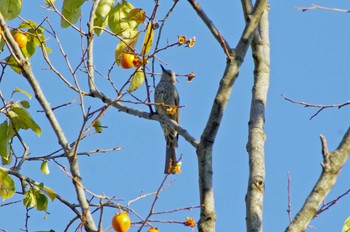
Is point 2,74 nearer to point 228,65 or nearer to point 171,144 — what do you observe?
point 228,65

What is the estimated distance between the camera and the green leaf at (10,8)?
15.9 feet

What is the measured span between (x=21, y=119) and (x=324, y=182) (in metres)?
1.94

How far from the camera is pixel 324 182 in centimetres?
406

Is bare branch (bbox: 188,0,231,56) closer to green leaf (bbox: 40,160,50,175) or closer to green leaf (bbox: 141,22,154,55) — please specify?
green leaf (bbox: 141,22,154,55)

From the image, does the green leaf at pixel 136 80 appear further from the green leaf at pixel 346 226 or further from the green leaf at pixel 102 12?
the green leaf at pixel 346 226

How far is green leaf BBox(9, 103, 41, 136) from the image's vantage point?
16.3 feet

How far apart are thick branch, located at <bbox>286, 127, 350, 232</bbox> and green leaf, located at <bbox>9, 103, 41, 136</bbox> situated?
176 centimetres

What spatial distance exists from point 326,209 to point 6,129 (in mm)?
2102

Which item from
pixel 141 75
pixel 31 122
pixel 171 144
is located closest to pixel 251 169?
pixel 141 75

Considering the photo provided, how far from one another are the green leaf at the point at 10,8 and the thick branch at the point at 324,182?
1985mm

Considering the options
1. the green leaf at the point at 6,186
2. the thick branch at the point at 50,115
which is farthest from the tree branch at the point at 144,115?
the green leaf at the point at 6,186

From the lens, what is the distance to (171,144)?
9133 mm

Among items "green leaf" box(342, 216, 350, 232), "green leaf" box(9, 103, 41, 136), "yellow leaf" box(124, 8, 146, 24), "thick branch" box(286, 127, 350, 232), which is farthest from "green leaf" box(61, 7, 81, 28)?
"green leaf" box(342, 216, 350, 232)

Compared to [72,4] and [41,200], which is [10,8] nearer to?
[72,4]
